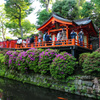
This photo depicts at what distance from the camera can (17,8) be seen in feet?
83.8

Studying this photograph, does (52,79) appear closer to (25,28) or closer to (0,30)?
(25,28)

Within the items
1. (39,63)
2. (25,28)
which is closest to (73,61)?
(39,63)

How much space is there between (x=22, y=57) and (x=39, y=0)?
20.2m

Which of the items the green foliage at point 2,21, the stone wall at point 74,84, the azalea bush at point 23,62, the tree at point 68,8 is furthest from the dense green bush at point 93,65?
the green foliage at point 2,21

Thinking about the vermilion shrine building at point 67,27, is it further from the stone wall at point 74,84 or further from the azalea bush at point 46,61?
the stone wall at point 74,84

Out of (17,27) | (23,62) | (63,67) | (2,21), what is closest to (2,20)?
(2,21)

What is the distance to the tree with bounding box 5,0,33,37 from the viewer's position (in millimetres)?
24186

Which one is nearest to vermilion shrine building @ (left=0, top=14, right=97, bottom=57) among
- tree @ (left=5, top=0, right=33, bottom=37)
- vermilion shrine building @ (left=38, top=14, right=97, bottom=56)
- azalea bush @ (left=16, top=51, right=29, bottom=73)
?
vermilion shrine building @ (left=38, top=14, right=97, bottom=56)

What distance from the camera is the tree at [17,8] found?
24.2 metres

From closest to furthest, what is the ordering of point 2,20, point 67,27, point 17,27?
point 67,27 → point 17,27 → point 2,20

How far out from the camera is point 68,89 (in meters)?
8.12

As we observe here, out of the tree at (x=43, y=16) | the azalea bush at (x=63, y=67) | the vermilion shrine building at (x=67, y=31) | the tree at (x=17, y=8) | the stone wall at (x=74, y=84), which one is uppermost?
the tree at (x=17, y=8)

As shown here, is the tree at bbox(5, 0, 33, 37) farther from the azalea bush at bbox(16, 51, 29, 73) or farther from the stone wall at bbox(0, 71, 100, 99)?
the stone wall at bbox(0, 71, 100, 99)

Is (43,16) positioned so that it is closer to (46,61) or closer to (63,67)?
(46,61)
